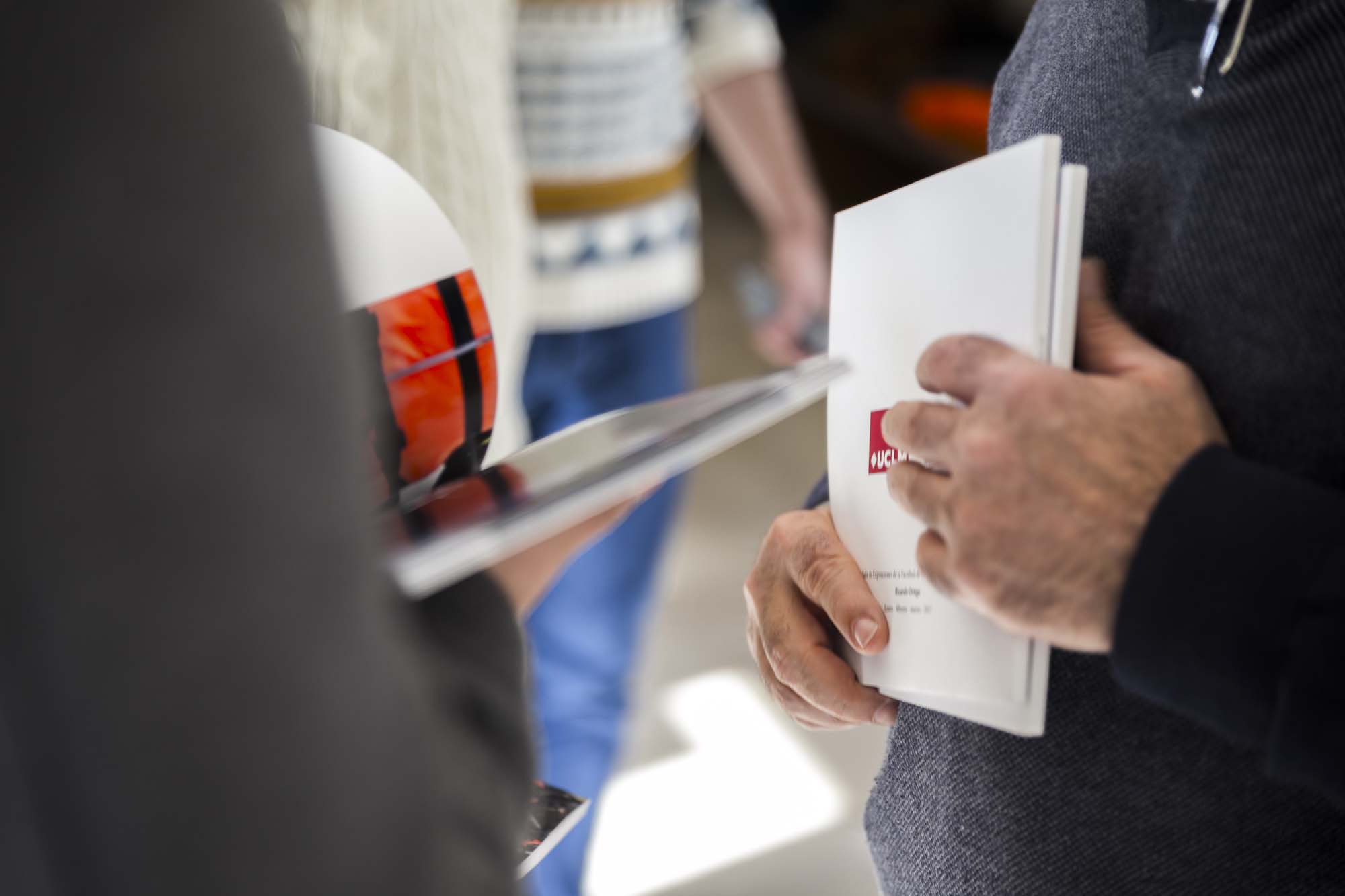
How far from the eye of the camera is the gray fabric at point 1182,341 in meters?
0.46

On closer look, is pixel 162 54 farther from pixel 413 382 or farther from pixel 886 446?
pixel 886 446

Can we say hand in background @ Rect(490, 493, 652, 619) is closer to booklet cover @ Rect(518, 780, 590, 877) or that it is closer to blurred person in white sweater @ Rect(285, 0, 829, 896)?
booklet cover @ Rect(518, 780, 590, 877)

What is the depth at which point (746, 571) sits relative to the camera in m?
2.39

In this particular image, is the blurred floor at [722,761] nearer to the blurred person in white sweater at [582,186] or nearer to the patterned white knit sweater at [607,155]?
the blurred person in white sweater at [582,186]

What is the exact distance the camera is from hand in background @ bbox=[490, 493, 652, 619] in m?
0.45

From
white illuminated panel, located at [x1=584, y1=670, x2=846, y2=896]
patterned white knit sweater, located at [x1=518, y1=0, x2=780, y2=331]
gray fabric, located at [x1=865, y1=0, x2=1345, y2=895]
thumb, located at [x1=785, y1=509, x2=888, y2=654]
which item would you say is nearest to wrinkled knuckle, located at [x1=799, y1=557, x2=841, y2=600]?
thumb, located at [x1=785, y1=509, x2=888, y2=654]

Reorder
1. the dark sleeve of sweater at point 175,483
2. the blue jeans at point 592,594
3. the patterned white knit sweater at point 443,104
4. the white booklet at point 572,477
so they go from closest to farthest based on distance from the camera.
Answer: the dark sleeve of sweater at point 175,483
the white booklet at point 572,477
the patterned white knit sweater at point 443,104
the blue jeans at point 592,594

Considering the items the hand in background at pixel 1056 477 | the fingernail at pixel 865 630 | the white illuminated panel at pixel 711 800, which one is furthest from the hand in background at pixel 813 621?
the white illuminated panel at pixel 711 800

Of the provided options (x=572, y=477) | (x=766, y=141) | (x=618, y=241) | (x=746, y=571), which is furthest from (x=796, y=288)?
(x=572, y=477)

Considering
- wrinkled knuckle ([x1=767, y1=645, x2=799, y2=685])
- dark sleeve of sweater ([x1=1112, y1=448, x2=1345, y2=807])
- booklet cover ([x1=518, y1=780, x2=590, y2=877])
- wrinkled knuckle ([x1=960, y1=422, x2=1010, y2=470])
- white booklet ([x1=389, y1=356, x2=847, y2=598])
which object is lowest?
booklet cover ([x1=518, y1=780, x2=590, y2=877])

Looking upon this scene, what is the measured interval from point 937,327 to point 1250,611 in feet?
0.62

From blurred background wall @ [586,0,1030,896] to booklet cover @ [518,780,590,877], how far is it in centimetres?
25

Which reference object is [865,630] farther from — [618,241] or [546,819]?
[618,241]

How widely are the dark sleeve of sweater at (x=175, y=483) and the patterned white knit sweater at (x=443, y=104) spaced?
483 millimetres
